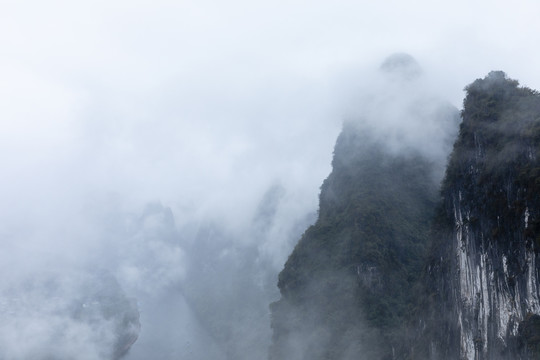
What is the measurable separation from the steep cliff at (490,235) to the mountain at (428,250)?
8 centimetres

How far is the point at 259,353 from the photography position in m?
71.8

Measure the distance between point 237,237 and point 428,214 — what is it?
6761 cm

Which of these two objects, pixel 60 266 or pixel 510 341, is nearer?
pixel 510 341

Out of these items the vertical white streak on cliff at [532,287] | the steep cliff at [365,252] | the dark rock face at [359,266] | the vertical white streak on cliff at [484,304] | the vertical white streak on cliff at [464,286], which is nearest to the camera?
the vertical white streak on cliff at [532,287]

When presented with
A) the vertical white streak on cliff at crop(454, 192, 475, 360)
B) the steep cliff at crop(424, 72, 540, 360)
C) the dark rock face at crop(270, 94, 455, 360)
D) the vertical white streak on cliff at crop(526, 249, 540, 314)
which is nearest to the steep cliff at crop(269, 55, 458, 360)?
the dark rock face at crop(270, 94, 455, 360)

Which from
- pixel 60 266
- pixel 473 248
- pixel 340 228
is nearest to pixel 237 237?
pixel 60 266

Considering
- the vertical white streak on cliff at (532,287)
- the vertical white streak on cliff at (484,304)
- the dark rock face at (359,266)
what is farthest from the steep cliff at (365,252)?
the vertical white streak on cliff at (532,287)

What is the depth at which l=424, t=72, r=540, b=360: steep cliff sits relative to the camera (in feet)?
71.2

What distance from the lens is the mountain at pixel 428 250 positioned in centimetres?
2286

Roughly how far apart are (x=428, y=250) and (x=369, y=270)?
15588 millimetres

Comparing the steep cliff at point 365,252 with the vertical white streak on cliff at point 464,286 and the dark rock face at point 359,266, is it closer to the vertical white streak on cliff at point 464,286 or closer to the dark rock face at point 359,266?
the dark rock face at point 359,266

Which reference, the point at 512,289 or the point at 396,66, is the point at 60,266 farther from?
the point at 512,289

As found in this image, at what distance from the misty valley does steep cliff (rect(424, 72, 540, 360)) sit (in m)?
0.10

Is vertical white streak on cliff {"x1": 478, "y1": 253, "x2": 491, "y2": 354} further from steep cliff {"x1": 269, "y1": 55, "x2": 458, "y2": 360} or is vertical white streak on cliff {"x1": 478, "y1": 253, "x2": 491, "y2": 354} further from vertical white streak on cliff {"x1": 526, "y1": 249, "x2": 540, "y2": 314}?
steep cliff {"x1": 269, "y1": 55, "x2": 458, "y2": 360}
